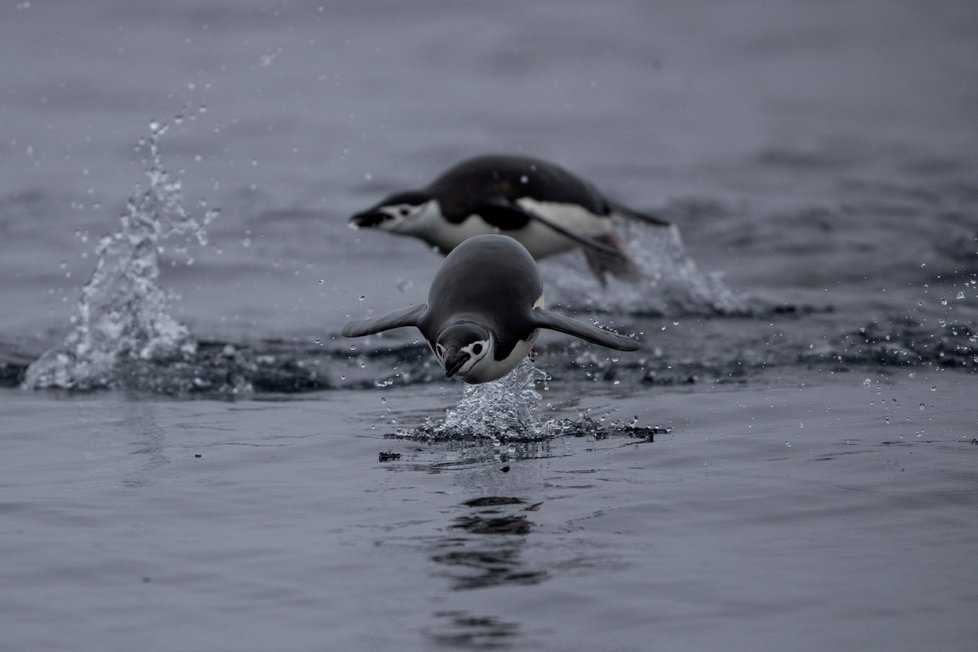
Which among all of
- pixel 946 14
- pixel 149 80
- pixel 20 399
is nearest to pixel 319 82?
pixel 149 80

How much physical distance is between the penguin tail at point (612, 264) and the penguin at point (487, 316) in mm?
3134

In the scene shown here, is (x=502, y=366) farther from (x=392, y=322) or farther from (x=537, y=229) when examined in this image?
(x=537, y=229)

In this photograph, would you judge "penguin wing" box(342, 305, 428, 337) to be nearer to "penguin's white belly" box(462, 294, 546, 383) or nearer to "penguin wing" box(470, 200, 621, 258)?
"penguin's white belly" box(462, 294, 546, 383)

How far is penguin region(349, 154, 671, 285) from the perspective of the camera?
904cm

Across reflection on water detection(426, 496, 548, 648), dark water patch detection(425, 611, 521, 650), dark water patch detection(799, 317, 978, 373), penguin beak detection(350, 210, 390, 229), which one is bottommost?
dark water patch detection(425, 611, 521, 650)

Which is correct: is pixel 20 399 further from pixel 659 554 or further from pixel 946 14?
pixel 946 14

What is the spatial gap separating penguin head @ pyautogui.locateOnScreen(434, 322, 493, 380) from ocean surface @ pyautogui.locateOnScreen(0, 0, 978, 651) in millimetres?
358

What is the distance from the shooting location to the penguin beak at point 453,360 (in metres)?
5.46

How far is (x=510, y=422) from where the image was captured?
635cm

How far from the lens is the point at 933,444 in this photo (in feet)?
19.1

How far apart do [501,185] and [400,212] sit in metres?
0.59

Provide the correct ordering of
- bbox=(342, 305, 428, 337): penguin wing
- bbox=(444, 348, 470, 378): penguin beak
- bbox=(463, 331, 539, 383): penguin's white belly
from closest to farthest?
bbox=(444, 348, 470, 378): penguin beak
bbox=(463, 331, 539, 383): penguin's white belly
bbox=(342, 305, 428, 337): penguin wing

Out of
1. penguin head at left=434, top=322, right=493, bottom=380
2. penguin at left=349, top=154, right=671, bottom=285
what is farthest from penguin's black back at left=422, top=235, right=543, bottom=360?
penguin at left=349, top=154, right=671, bottom=285

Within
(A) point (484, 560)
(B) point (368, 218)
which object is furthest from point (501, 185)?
(A) point (484, 560)
